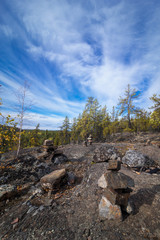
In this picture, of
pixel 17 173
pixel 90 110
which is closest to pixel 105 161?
pixel 17 173

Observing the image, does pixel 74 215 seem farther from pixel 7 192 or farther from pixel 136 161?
pixel 136 161

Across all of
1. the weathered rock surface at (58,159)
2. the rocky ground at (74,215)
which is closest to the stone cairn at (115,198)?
the rocky ground at (74,215)

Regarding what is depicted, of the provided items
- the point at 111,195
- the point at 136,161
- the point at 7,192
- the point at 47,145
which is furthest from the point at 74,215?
the point at 47,145

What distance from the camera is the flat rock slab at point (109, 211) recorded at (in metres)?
3.06

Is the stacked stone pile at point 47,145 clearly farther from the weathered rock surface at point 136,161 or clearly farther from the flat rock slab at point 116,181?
the flat rock slab at point 116,181

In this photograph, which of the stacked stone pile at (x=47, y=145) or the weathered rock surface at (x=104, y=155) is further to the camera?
the stacked stone pile at (x=47, y=145)

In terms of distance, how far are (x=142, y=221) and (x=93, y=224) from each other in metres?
1.50

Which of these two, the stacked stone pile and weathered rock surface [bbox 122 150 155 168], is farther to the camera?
the stacked stone pile

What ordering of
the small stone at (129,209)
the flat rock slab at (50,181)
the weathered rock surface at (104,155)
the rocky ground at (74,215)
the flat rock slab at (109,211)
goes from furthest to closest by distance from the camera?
the weathered rock surface at (104,155) < the flat rock slab at (50,181) < the small stone at (129,209) < the flat rock slab at (109,211) < the rocky ground at (74,215)

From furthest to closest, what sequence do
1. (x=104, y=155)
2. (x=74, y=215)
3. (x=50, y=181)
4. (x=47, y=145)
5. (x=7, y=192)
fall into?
(x=47, y=145)
(x=104, y=155)
(x=50, y=181)
(x=7, y=192)
(x=74, y=215)

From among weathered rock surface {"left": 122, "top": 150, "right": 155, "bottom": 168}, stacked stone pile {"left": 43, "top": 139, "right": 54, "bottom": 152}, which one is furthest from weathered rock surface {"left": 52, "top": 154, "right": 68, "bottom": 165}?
weathered rock surface {"left": 122, "top": 150, "right": 155, "bottom": 168}

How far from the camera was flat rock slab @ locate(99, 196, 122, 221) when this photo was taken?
10.0 ft

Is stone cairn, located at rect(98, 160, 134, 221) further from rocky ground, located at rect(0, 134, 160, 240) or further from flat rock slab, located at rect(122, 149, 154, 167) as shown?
flat rock slab, located at rect(122, 149, 154, 167)

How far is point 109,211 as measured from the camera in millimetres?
3135
